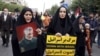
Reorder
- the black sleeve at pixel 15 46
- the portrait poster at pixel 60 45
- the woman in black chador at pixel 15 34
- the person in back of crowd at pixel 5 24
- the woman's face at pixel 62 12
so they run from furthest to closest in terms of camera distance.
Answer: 1. the person in back of crowd at pixel 5 24
2. the portrait poster at pixel 60 45
3. the woman's face at pixel 62 12
4. the black sleeve at pixel 15 46
5. the woman in black chador at pixel 15 34

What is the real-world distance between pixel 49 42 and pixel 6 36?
31.6 ft

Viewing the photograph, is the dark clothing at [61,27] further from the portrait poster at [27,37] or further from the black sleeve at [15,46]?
the black sleeve at [15,46]

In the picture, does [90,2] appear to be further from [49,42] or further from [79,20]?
[49,42]

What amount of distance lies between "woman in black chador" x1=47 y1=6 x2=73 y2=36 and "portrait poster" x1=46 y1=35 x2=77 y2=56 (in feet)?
0.36

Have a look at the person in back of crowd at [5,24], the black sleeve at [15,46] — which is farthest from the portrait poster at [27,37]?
the person in back of crowd at [5,24]

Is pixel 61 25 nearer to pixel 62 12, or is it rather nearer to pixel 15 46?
pixel 62 12

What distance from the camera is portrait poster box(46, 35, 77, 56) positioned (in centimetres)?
718

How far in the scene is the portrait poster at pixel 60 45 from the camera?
7.18 m

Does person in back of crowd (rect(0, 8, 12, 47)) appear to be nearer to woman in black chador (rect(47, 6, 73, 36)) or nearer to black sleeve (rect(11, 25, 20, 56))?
woman in black chador (rect(47, 6, 73, 36))

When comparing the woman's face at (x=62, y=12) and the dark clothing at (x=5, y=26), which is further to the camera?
the dark clothing at (x=5, y=26)

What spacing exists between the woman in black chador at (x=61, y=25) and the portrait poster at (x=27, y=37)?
2.77 ft

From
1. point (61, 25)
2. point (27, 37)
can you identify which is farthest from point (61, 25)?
point (27, 37)

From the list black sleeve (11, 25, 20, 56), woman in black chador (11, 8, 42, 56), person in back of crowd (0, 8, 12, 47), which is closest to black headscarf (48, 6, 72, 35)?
woman in black chador (11, 8, 42, 56)

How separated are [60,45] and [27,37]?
3.56 ft
